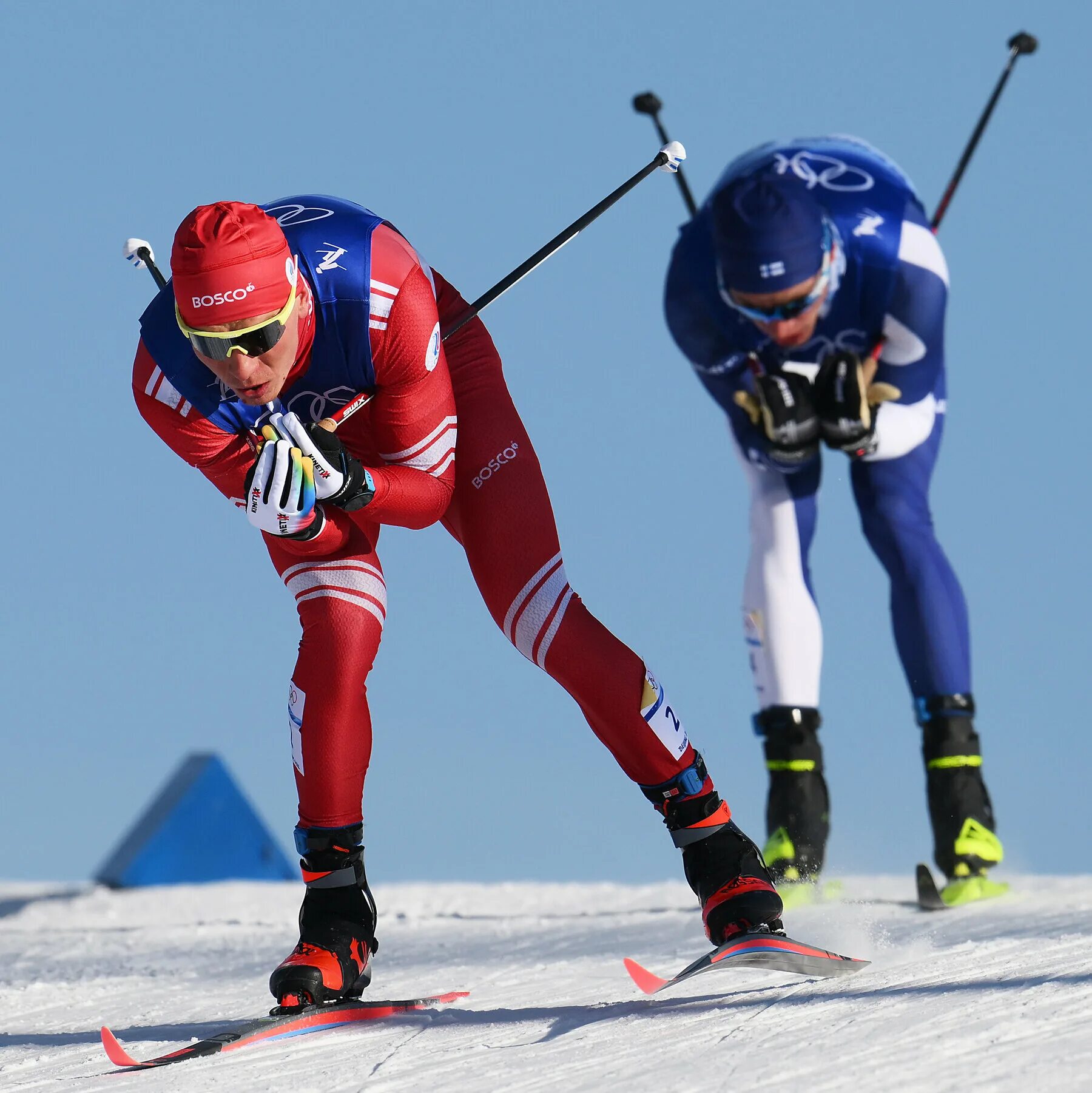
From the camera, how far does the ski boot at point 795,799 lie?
5535 mm

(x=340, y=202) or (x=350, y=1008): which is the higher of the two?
(x=340, y=202)

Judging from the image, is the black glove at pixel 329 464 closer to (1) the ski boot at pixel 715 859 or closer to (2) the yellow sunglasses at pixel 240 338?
(2) the yellow sunglasses at pixel 240 338

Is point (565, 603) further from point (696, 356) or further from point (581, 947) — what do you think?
point (696, 356)

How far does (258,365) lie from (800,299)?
2.52 m

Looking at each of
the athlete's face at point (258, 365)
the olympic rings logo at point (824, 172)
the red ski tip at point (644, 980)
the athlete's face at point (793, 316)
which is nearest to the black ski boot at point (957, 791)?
the athlete's face at point (793, 316)

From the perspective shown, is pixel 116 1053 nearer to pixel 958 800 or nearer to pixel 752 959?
pixel 752 959

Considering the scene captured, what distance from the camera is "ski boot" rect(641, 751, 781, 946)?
138 inches

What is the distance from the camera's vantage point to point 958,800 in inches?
219

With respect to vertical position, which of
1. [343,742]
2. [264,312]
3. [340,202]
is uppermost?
[340,202]

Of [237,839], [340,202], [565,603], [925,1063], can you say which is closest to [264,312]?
[340,202]

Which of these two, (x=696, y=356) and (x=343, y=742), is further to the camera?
(x=696, y=356)

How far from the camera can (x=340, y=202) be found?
3789 mm

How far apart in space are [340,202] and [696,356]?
2319mm

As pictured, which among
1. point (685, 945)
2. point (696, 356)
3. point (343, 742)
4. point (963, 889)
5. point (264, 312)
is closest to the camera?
point (264, 312)
